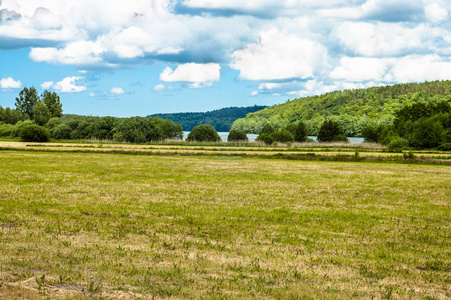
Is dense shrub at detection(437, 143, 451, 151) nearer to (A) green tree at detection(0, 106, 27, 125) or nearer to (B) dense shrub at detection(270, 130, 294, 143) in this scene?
(B) dense shrub at detection(270, 130, 294, 143)

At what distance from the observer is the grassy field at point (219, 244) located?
8953mm

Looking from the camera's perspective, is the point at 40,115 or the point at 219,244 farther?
the point at 40,115

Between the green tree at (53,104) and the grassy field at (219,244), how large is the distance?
6282 inches

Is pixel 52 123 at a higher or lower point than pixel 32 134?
higher

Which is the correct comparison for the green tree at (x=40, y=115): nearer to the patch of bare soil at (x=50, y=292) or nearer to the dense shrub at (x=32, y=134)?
the dense shrub at (x=32, y=134)

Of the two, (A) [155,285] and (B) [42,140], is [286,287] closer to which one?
(A) [155,285]

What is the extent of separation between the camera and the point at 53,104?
174m

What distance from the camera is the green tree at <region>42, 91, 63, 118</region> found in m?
174

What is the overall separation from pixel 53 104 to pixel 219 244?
17669 cm

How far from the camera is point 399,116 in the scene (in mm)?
140500

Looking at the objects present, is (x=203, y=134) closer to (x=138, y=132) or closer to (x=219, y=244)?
(x=138, y=132)

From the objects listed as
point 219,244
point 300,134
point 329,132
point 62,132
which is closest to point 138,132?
point 62,132

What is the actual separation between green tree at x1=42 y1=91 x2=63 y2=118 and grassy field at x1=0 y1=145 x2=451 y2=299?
15956 centimetres

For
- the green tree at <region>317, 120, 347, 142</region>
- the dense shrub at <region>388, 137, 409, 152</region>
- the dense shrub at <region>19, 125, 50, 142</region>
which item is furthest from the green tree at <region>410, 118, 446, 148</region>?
the dense shrub at <region>19, 125, 50, 142</region>
